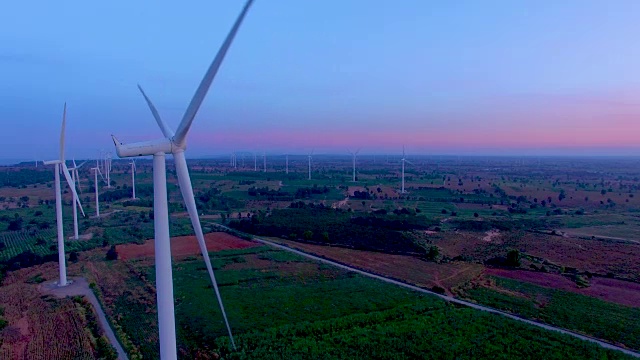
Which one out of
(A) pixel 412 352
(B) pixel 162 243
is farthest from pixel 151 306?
(B) pixel 162 243

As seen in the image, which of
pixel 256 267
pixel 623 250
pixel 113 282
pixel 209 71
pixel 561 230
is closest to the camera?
pixel 209 71

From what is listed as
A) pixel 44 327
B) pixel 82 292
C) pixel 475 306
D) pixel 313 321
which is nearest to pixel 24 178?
pixel 82 292

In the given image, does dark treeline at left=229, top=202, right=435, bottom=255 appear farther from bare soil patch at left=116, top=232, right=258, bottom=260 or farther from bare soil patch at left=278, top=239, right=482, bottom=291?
bare soil patch at left=116, top=232, right=258, bottom=260

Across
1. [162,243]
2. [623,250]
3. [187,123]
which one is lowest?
[623,250]

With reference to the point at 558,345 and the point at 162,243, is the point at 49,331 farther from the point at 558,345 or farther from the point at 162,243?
the point at 558,345

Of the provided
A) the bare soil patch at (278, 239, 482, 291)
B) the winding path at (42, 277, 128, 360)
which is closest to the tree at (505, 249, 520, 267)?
the bare soil patch at (278, 239, 482, 291)

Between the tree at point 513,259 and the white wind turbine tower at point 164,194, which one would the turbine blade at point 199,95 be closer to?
the white wind turbine tower at point 164,194

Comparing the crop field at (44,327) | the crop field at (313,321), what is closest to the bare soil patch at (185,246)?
the crop field at (313,321)

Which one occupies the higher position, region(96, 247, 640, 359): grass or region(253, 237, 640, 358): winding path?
region(96, 247, 640, 359): grass
